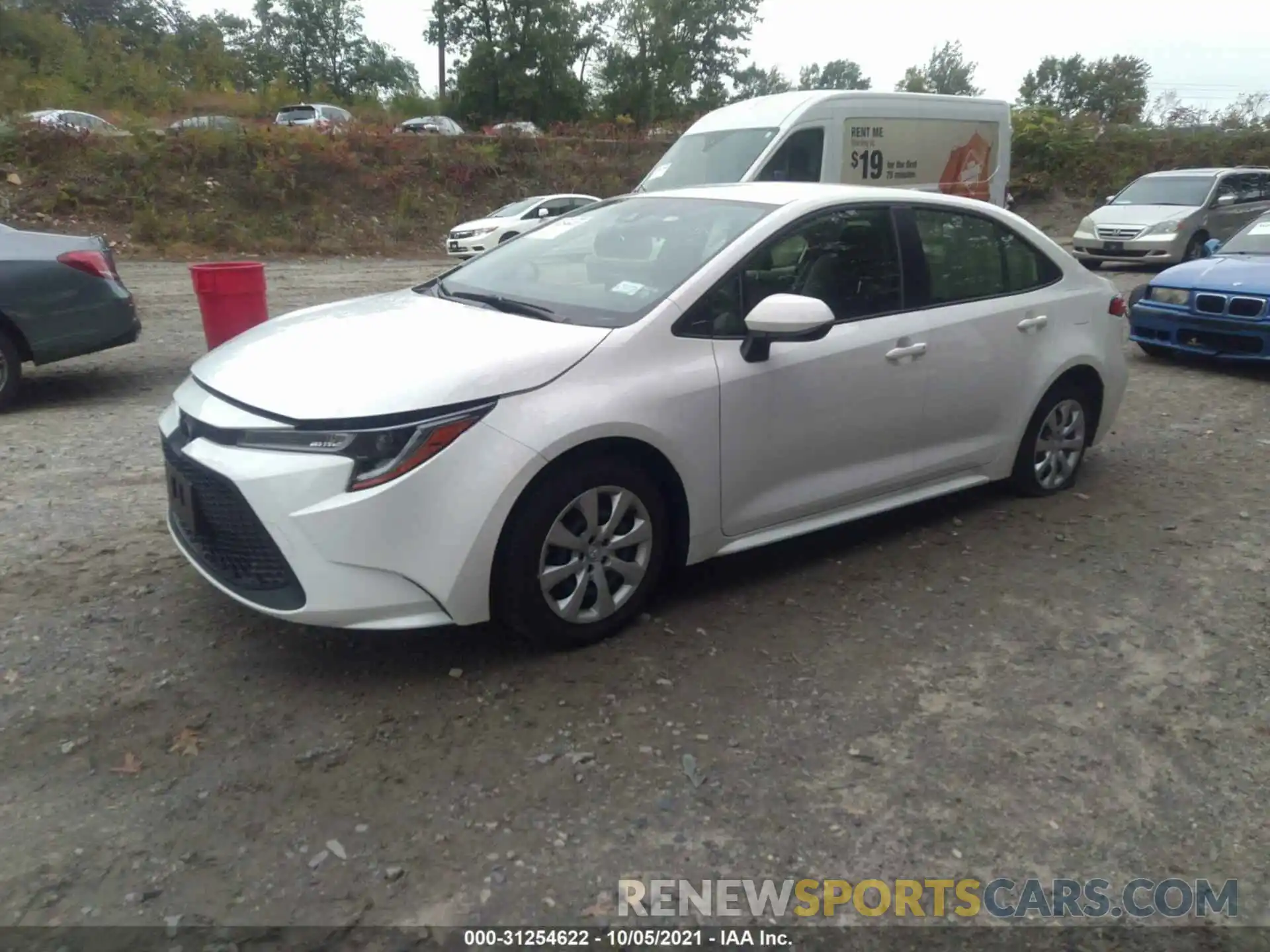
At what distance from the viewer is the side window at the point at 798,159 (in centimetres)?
1186

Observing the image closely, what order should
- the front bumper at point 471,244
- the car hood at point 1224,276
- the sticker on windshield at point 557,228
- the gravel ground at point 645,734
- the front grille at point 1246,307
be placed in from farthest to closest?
the front bumper at point 471,244, the car hood at point 1224,276, the front grille at point 1246,307, the sticker on windshield at point 557,228, the gravel ground at point 645,734

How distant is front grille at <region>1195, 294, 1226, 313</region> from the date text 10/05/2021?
7936 millimetres

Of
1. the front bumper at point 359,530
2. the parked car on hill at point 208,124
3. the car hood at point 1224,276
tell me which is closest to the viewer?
the front bumper at point 359,530

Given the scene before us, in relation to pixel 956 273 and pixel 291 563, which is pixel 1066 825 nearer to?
pixel 291 563

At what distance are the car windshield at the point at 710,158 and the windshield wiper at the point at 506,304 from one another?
25.4 feet

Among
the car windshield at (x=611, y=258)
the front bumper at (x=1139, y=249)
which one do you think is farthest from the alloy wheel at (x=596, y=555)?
the front bumper at (x=1139, y=249)

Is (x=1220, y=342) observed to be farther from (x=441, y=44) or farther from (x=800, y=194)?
(x=441, y=44)

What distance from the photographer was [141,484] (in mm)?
5316

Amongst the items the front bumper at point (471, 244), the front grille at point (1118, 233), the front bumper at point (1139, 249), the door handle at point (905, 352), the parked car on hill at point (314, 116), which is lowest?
the front bumper at point (471, 244)

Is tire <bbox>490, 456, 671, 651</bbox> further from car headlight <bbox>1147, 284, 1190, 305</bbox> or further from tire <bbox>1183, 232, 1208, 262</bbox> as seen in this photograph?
tire <bbox>1183, 232, 1208, 262</bbox>

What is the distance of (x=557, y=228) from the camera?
4.79 meters

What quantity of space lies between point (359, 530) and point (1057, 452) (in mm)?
3746

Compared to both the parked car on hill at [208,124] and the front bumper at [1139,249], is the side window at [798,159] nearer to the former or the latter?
the front bumper at [1139,249]

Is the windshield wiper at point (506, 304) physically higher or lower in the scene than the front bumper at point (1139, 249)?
higher
